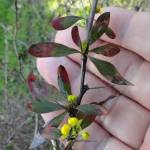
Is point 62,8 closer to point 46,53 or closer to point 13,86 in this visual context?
point 13,86

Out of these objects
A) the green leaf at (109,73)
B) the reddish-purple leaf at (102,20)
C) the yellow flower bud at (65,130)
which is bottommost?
the yellow flower bud at (65,130)

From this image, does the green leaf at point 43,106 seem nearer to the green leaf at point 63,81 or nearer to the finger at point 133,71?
the green leaf at point 63,81

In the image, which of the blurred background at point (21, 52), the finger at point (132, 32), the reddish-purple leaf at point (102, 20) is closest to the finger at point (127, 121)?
the finger at point (132, 32)

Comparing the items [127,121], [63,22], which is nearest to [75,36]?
[63,22]

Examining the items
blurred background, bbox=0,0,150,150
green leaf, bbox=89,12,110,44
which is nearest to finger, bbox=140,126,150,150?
green leaf, bbox=89,12,110,44

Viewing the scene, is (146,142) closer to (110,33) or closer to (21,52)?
(110,33)

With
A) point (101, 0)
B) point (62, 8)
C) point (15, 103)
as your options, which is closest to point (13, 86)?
point (15, 103)
